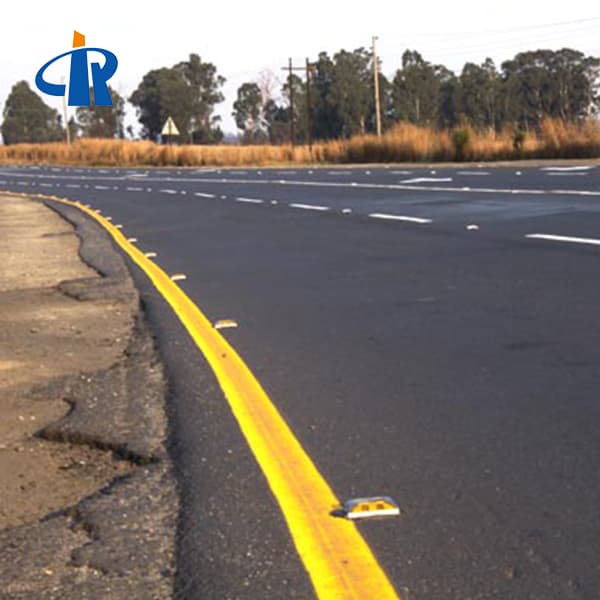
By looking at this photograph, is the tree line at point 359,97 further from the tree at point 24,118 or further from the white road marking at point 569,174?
the white road marking at point 569,174

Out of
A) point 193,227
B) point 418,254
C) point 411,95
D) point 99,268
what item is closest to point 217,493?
point 418,254

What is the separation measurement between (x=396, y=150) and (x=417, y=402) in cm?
4553

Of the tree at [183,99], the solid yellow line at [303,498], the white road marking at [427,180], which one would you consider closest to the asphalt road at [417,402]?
the solid yellow line at [303,498]

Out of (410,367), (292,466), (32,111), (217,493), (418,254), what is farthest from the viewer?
(32,111)

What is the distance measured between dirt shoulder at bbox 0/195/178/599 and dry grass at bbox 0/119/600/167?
31.7 metres

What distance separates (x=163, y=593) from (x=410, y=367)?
358 centimetres

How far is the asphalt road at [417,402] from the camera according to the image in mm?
4254

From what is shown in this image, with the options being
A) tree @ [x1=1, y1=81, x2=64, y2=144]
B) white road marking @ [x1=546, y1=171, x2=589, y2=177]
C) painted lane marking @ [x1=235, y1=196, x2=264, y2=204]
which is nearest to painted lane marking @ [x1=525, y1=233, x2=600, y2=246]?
painted lane marking @ [x1=235, y1=196, x2=264, y2=204]

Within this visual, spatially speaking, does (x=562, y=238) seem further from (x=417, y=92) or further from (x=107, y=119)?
(x=107, y=119)

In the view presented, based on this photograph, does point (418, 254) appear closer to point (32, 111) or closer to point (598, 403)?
point (598, 403)

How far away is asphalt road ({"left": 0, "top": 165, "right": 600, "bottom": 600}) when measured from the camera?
425 centimetres

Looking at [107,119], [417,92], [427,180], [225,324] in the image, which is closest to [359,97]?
[417,92]

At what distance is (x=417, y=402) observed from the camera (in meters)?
6.49

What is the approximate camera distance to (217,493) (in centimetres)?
509
